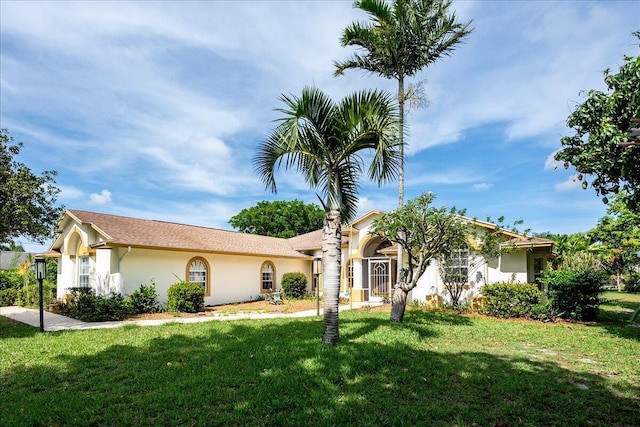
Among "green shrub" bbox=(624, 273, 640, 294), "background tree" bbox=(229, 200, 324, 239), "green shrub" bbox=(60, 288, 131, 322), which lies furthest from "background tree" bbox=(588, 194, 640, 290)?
"background tree" bbox=(229, 200, 324, 239)

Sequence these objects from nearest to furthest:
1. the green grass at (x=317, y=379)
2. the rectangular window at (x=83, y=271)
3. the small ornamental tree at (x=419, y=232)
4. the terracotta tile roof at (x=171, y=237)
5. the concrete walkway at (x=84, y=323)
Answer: the green grass at (x=317, y=379)
the small ornamental tree at (x=419, y=232)
the concrete walkway at (x=84, y=323)
the terracotta tile roof at (x=171, y=237)
the rectangular window at (x=83, y=271)

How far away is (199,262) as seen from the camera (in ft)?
61.0

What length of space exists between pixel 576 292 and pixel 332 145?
11.4 metres

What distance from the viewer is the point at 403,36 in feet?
44.6

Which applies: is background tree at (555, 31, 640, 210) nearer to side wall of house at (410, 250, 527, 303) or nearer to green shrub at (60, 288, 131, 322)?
side wall of house at (410, 250, 527, 303)

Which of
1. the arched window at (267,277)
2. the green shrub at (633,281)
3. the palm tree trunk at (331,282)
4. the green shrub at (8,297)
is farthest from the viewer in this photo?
the arched window at (267,277)

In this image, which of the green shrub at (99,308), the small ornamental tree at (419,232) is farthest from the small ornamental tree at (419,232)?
the green shrub at (99,308)

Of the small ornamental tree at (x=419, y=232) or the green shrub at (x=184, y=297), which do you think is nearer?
the small ornamental tree at (x=419, y=232)

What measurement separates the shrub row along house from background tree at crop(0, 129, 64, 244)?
244 cm

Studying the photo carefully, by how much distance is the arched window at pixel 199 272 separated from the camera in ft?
59.4

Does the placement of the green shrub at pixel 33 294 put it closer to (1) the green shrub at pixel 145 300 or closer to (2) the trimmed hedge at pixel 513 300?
(1) the green shrub at pixel 145 300

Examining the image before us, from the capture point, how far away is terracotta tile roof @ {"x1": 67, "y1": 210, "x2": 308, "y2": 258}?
52.2ft

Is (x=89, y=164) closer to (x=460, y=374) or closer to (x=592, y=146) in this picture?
(x=460, y=374)

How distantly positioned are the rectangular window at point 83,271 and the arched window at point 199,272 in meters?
4.97
